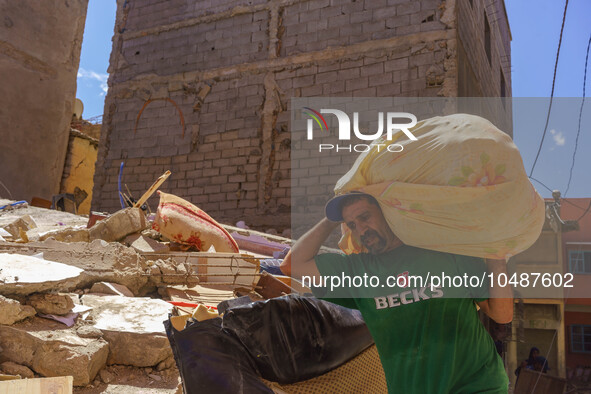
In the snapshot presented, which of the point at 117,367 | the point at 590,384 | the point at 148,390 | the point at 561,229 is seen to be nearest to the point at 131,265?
the point at 117,367

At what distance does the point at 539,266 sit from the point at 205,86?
34.4ft

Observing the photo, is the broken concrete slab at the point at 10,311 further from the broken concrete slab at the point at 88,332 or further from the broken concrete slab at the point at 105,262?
the broken concrete slab at the point at 105,262

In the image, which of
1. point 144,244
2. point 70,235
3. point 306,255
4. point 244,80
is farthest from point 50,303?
point 244,80

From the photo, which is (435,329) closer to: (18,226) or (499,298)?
(499,298)

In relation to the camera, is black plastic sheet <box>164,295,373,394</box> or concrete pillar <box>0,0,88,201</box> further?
concrete pillar <box>0,0,88,201</box>

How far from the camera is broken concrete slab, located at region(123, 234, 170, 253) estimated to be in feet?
14.4

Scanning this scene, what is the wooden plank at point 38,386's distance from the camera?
66.9 inches

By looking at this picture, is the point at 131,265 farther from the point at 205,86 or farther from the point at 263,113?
the point at 205,86

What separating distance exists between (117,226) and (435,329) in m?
4.18

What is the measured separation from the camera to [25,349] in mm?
2162

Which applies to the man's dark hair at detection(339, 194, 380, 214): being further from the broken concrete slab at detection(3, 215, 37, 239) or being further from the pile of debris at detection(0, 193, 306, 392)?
the broken concrete slab at detection(3, 215, 37, 239)

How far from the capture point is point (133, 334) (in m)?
2.34

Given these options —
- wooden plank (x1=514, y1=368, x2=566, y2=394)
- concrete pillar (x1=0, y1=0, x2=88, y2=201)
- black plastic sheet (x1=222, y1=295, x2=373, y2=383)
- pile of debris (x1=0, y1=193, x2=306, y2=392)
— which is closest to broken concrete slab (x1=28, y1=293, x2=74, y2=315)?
pile of debris (x1=0, y1=193, x2=306, y2=392)

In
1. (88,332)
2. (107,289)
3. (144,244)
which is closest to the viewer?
(88,332)
